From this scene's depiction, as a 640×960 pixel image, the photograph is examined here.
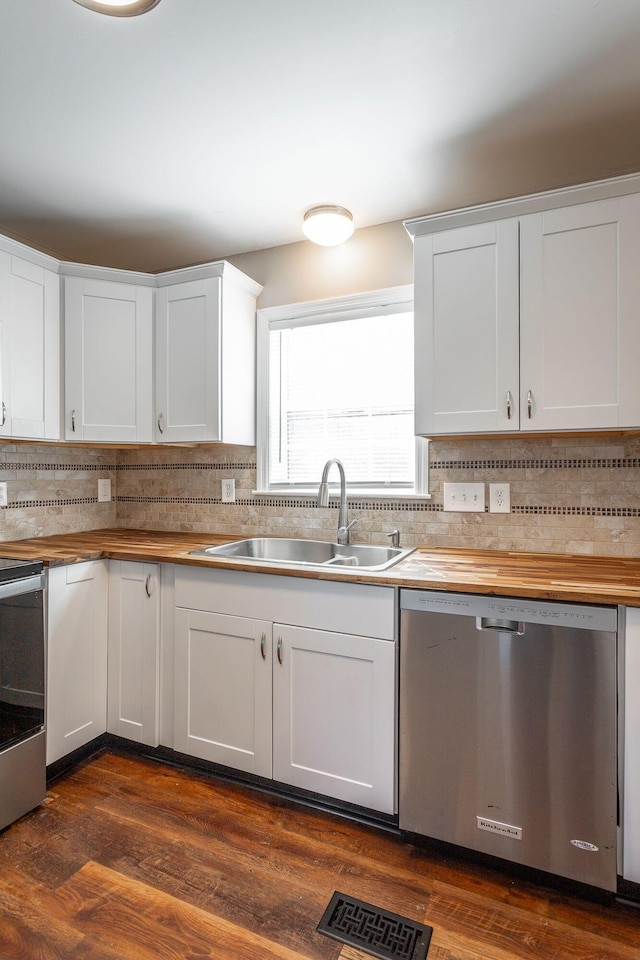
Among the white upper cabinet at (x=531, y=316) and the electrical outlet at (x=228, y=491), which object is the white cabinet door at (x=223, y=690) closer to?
the electrical outlet at (x=228, y=491)

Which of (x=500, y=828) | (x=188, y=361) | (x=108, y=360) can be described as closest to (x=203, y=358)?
(x=188, y=361)

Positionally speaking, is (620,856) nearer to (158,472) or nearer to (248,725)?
(248,725)

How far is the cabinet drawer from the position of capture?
1.81m

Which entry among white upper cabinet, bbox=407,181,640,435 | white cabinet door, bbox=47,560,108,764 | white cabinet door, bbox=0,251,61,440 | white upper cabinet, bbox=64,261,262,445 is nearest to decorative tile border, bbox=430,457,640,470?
white upper cabinet, bbox=407,181,640,435

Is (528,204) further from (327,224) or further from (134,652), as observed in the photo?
(134,652)

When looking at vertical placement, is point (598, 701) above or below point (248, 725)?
above

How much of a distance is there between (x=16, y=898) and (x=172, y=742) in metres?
0.74

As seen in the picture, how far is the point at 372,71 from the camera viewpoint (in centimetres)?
158

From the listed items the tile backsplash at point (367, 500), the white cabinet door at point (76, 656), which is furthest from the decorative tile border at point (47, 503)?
the white cabinet door at point (76, 656)

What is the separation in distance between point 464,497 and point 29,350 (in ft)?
6.69

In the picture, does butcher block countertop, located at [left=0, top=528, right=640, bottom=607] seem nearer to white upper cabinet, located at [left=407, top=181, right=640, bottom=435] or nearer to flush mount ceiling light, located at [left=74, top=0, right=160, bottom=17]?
white upper cabinet, located at [left=407, top=181, right=640, bottom=435]

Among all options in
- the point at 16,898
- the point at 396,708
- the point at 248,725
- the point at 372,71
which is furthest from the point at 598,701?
the point at 372,71

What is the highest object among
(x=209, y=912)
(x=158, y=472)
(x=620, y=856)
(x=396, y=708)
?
(x=158, y=472)

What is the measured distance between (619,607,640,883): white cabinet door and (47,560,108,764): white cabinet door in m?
2.00
